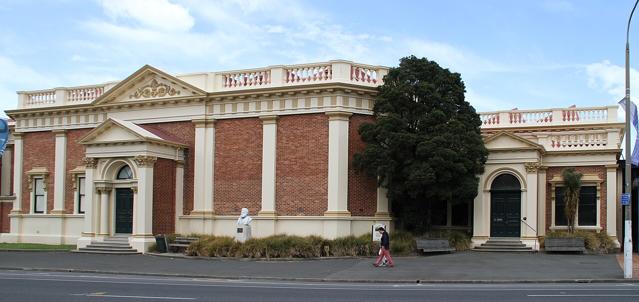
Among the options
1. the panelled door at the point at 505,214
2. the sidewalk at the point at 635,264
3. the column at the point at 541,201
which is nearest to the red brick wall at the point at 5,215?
the panelled door at the point at 505,214

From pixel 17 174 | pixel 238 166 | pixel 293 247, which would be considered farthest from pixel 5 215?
pixel 293 247

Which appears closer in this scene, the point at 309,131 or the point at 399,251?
the point at 399,251

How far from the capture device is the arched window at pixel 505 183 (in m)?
32.2

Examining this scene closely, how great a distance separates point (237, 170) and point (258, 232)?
10.0 ft

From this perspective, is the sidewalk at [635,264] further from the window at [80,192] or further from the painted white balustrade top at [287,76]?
the window at [80,192]

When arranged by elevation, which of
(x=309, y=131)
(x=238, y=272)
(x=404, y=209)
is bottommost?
(x=238, y=272)

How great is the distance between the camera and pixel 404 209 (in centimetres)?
3114

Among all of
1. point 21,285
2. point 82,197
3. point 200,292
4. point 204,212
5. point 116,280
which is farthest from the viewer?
point 82,197

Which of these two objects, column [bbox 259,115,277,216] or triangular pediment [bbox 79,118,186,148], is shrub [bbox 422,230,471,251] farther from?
triangular pediment [bbox 79,118,186,148]

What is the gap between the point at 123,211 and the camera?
33500mm

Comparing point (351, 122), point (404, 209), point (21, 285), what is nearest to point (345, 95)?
point (351, 122)

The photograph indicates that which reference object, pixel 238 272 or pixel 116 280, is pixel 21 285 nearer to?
pixel 116 280

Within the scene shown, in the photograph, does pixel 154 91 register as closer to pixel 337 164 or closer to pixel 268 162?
pixel 268 162

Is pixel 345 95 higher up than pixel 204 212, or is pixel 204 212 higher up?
pixel 345 95
